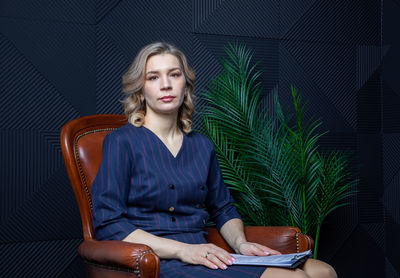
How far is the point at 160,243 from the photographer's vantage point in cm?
189

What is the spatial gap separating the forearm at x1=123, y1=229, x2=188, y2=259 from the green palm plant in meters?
1.45

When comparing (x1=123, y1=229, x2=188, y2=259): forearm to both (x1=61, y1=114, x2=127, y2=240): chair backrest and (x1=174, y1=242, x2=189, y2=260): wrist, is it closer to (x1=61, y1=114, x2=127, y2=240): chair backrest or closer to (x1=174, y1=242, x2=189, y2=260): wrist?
(x1=174, y1=242, x2=189, y2=260): wrist

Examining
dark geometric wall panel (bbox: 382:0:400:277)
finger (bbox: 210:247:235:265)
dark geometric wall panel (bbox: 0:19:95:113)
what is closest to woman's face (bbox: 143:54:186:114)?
finger (bbox: 210:247:235:265)

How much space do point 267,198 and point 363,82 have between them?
1.83 metres

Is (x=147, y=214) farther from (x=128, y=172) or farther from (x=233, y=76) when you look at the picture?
(x=233, y=76)

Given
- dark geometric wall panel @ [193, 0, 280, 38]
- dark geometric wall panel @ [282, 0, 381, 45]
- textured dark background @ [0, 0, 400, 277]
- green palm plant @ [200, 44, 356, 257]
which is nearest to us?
textured dark background @ [0, 0, 400, 277]

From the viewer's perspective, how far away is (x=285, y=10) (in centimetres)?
407

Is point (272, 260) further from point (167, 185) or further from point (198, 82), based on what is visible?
point (198, 82)

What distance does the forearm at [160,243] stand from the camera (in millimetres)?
1873

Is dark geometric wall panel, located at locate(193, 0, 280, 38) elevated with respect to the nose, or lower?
elevated

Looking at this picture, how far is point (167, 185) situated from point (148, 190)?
97mm

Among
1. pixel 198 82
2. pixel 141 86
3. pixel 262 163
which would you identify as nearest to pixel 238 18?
pixel 198 82

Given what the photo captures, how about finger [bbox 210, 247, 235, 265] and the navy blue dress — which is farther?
the navy blue dress

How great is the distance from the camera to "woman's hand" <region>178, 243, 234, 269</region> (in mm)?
1784
